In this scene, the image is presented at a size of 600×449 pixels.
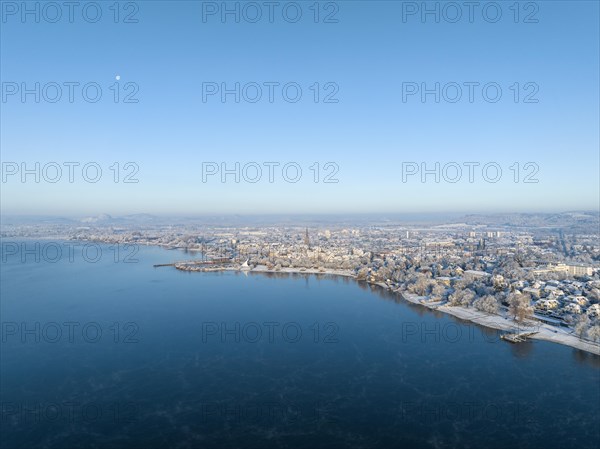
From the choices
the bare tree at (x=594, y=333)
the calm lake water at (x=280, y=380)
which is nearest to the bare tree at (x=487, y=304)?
the calm lake water at (x=280, y=380)

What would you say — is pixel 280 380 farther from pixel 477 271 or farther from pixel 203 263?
pixel 203 263

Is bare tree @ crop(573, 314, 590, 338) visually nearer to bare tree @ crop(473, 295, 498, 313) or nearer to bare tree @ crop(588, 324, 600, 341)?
bare tree @ crop(588, 324, 600, 341)

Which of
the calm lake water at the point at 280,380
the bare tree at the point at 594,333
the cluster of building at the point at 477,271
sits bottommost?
the calm lake water at the point at 280,380

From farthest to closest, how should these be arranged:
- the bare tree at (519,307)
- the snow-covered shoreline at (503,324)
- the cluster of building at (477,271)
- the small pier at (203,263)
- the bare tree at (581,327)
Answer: the small pier at (203,263)
the cluster of building at (477,271)
the bare tree at (519,307)
the bare tree at (581,327)
the snow-covered shoreline at (503,324)

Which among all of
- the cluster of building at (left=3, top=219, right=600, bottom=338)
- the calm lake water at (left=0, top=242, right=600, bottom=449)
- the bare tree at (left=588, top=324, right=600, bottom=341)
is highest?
the cluster of building at (left=3, top=219, right=600, bottom=338)

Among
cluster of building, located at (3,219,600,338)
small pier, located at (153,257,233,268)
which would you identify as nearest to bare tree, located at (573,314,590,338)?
cluster of building, located at (3,219,600,338)

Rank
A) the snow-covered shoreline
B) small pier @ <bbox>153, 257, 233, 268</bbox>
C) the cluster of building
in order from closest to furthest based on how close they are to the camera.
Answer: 1. the snow-covered shoreline
2. the cluster of building
3. small pier @ <bbox>153, 257, 233, 268</bbox>

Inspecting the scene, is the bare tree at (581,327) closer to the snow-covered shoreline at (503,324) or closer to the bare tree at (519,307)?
the snow-covered shoreline at (503,324)

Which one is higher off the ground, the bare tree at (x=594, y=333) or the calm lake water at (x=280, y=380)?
the bare tree at (x=594, y=333)

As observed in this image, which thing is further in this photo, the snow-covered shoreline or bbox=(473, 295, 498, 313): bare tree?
bbox=(473, 295, 498, 313): bare tree
